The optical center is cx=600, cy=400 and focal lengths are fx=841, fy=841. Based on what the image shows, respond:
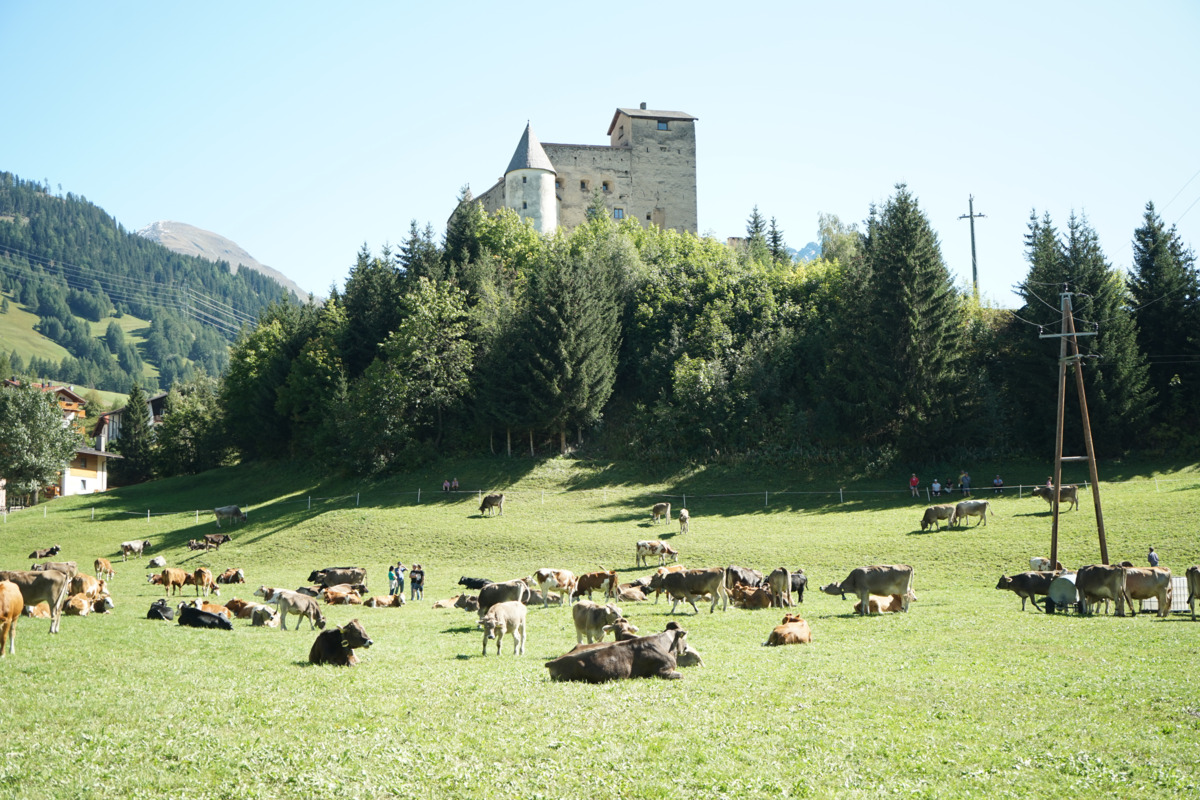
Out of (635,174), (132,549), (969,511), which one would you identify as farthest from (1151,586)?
(635,174)

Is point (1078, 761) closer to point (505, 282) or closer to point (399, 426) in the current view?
point (399, 426)

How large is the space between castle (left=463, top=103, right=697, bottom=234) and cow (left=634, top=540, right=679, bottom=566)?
192 feet

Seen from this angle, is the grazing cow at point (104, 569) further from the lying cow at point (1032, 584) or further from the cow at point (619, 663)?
the lying cow at point (1032, 584)

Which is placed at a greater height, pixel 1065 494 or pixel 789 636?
pixel 1065 494

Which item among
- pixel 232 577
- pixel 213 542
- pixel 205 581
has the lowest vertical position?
pixel 232 577

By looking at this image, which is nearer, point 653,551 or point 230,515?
point 653,551

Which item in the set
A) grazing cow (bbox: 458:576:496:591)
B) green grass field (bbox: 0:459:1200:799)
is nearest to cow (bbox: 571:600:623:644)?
green grass field (bbox: 0:459:1200:799)

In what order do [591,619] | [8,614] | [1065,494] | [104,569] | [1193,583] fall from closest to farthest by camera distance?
[8,614]
[591,619]
[1193,583]
[104,569]
[1065,494]

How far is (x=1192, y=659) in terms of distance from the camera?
43.1ft

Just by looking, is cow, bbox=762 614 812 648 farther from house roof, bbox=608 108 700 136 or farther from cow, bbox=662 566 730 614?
house roof, bbox=608 108 700 136

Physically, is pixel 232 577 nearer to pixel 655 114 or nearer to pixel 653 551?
pixel 653 551

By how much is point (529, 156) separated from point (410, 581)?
203ft

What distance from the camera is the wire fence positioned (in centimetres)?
4253

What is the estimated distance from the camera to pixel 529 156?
8231 cm
